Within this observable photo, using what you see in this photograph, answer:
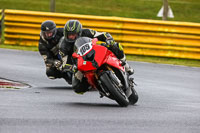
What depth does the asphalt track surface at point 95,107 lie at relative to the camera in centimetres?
678

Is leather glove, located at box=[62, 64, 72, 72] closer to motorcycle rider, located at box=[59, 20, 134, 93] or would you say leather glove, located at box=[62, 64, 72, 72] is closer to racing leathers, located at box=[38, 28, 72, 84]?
motorcycle rider, located at box=[59, 20, 134, 93]

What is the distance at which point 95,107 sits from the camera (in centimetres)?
869

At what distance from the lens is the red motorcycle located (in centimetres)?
826

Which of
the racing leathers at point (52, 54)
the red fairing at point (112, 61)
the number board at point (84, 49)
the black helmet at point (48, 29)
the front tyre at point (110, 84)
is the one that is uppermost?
the number board at point (84, 49)

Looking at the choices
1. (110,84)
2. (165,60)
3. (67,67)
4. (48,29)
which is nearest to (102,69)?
(110,84)

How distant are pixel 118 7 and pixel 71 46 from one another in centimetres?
2915

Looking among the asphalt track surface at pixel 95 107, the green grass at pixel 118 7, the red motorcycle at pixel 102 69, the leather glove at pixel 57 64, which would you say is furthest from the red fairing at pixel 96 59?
the green grass at pixel 118 7

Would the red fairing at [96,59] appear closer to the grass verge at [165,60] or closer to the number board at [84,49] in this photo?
the number board at [84,49]

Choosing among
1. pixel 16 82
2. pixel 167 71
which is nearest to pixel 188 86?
pixel 167 71

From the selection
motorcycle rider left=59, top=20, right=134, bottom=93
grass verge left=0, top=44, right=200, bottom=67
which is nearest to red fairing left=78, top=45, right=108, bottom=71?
motorcycle rider left=59, top=20, right=134, bottom=93

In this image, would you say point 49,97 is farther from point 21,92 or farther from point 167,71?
point 167,71

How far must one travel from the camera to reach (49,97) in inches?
390

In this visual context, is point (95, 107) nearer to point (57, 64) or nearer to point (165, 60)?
point (57, 64)

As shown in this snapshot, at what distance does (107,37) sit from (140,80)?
10.9 ft
